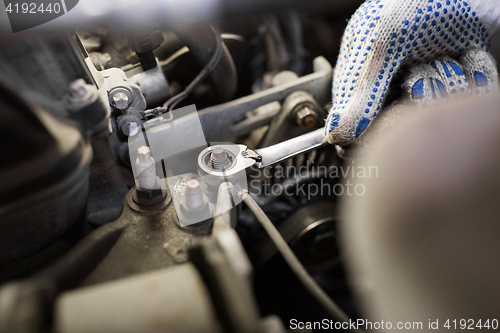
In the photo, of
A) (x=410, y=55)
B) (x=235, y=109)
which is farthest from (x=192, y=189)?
(x=410, y=55)

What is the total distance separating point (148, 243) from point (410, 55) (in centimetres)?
77

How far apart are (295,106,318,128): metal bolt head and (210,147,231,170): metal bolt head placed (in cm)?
33

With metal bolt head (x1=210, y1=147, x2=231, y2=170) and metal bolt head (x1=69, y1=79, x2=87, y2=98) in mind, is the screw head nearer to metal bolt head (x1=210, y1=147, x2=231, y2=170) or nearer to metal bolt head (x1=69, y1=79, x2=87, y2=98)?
Result: metal bolt head (x1=210, y1=147, x2=231, y2=170)

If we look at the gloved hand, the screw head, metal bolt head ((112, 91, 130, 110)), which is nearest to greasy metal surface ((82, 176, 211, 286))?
the screw head

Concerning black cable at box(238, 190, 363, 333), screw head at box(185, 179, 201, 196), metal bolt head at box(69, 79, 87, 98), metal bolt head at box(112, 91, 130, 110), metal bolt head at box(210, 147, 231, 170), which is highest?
metal bolt head at box(69, 79, 87, 98)

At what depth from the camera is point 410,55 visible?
2.59ft

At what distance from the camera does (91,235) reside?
591 millimetres

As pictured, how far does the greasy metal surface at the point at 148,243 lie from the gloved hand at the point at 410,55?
418 millimetres

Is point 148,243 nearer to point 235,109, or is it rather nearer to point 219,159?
point 219,159

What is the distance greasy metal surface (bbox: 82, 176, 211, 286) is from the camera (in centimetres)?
56

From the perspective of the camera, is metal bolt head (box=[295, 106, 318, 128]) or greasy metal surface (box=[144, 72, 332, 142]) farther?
metal bolt head (box=[295, 106, 318, 128])

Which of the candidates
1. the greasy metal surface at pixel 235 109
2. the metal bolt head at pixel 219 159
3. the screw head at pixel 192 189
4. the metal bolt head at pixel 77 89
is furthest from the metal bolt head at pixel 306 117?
the metal bolt head at pixel 77 89

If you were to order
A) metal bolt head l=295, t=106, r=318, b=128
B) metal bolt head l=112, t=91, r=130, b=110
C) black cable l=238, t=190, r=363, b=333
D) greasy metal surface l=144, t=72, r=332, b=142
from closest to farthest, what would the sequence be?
1. black cable l=238, t=190, r=363, b=333
2. metal bolt head l=112, t=91, r=130, b=110
3. greasy metal surface l=144, t=72, r=332, b=142
4. metal bolt head l=295, t=106, r=318, b=128

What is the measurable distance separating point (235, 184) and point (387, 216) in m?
0.36
